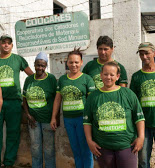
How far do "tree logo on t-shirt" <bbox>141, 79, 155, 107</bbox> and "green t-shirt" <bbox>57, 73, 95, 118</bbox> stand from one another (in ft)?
2.03

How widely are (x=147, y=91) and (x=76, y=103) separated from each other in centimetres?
88

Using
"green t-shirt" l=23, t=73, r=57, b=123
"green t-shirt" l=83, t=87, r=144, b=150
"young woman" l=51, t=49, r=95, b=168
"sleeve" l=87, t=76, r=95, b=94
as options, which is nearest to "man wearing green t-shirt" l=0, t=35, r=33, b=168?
"green t-shirt" l=23, t=73, r=57, b=123

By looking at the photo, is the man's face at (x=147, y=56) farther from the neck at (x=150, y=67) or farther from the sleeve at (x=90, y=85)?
the sleeve at (x=90, y=85)

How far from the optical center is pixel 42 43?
4133mm

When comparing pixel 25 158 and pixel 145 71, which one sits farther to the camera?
→ pixel 25 158

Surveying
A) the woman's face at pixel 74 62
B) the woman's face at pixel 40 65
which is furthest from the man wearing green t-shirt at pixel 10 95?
the woman's face at pixel 74 62

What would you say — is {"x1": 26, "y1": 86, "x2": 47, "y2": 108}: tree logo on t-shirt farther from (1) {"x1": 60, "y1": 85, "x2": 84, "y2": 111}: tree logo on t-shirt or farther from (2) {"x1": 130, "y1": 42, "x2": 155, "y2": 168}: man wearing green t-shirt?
(2) {"x1": 130, "y1": 42, "x2": 155, "y2": 168}: man wearing green t-shirt

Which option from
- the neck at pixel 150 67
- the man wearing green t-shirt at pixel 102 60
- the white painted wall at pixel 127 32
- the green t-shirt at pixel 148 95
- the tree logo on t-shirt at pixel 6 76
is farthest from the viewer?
the white painted wall at pixel 127 32

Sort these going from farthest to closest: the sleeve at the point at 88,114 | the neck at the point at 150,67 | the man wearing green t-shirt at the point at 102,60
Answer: the man wearing green t-shirt at the point at 102,60 → the neck at the point at 150,67 → the sleeve at the point at 88,114

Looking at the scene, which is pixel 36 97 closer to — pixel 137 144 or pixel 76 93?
pixel 76 93

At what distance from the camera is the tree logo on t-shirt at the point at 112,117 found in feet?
7.12

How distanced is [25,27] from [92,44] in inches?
54.0

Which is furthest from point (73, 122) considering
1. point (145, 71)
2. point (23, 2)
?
point (23, 2)

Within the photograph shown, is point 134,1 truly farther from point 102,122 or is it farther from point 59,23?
point 102,122
